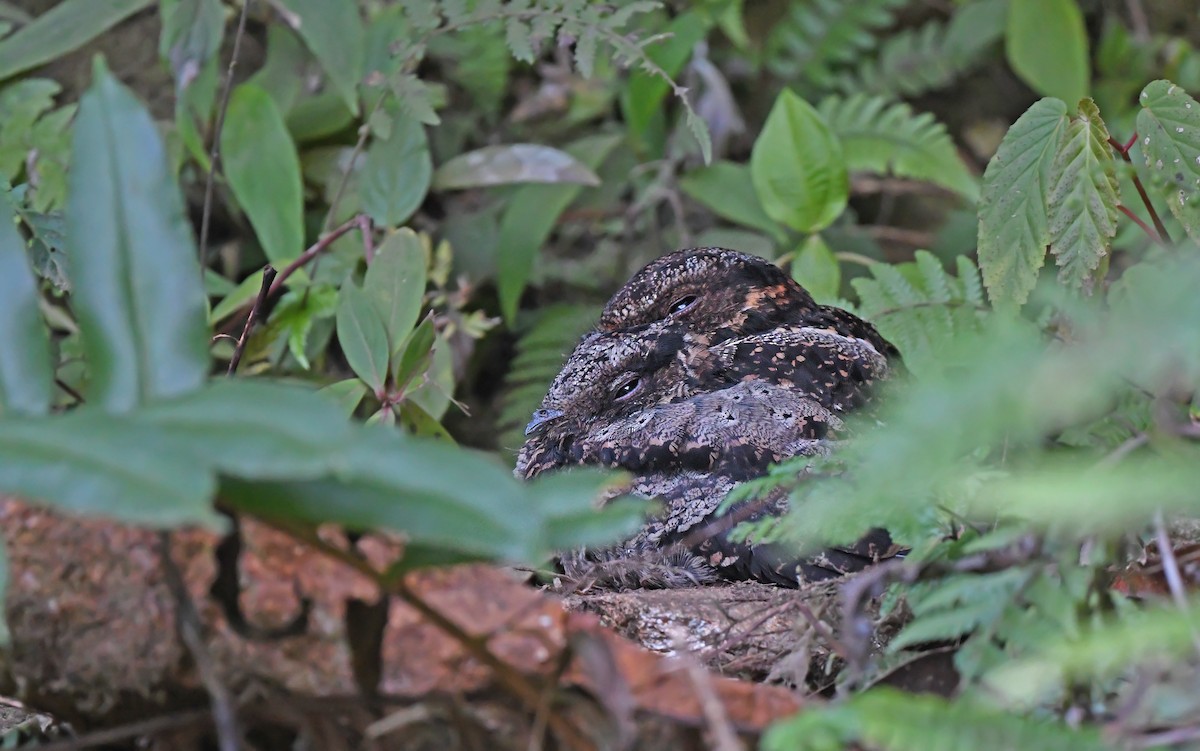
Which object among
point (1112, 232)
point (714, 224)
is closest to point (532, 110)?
point (714, 224)

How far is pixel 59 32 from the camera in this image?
382 centimetres

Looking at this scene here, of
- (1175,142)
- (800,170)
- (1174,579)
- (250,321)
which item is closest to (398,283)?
Result: (250,321)

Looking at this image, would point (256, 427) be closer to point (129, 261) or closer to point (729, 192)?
point (129, 261)

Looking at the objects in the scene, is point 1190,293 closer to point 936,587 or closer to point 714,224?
point 936,587

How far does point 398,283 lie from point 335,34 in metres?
1.32

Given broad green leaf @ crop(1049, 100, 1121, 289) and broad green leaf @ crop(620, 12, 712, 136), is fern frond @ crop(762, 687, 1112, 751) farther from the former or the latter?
broad green leaf @ crop(620, 12, 712, 136)

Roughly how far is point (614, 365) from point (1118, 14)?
422cm

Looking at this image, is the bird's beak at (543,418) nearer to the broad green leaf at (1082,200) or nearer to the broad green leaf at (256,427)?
the broad green leaf at (1082,200)

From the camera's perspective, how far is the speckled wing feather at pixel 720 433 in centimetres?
254

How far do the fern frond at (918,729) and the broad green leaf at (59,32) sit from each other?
Result: 11.5 ft

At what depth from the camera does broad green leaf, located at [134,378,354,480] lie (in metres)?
0.99

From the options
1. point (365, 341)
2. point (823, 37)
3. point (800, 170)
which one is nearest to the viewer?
point (365, 341)

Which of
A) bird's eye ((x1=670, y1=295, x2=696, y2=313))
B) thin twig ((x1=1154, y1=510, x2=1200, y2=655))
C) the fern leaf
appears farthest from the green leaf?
thin twig ((x1=1154, y1=510, x2=1200, y2=655))

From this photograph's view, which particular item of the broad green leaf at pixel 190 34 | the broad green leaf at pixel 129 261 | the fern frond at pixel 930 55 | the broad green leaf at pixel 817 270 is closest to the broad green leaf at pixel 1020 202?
the broad green leaf at pixel 817 270
